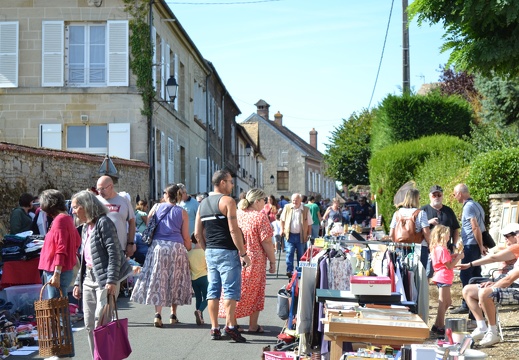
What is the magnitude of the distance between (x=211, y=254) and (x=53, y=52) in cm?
1459

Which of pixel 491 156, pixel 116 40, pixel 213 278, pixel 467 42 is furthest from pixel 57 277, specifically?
pixel 116 40

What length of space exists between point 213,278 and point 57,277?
2.15m

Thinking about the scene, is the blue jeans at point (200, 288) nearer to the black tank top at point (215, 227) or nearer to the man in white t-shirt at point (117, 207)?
the man in white t-shirt at point (117, 207)

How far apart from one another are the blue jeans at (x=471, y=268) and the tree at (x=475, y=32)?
299 centimetres

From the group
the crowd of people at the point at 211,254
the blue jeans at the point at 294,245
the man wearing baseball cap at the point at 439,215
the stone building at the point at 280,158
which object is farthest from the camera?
the stone building at the point at 280,158

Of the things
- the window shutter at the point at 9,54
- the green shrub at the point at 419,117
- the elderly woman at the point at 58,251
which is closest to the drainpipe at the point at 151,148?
the window shutter at the point at 9,54

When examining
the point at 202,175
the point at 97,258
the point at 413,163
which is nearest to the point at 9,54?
the point at 413,163

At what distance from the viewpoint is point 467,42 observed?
8.70m

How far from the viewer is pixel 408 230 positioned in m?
10.6

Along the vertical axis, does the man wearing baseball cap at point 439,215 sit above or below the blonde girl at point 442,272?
above

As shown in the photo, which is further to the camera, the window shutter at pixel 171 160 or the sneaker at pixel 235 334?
the window shutter at pixel 171 160

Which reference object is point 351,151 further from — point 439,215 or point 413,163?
point 439,215

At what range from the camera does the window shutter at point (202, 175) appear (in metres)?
33.5

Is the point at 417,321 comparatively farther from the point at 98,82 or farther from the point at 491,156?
the point at 98,82
